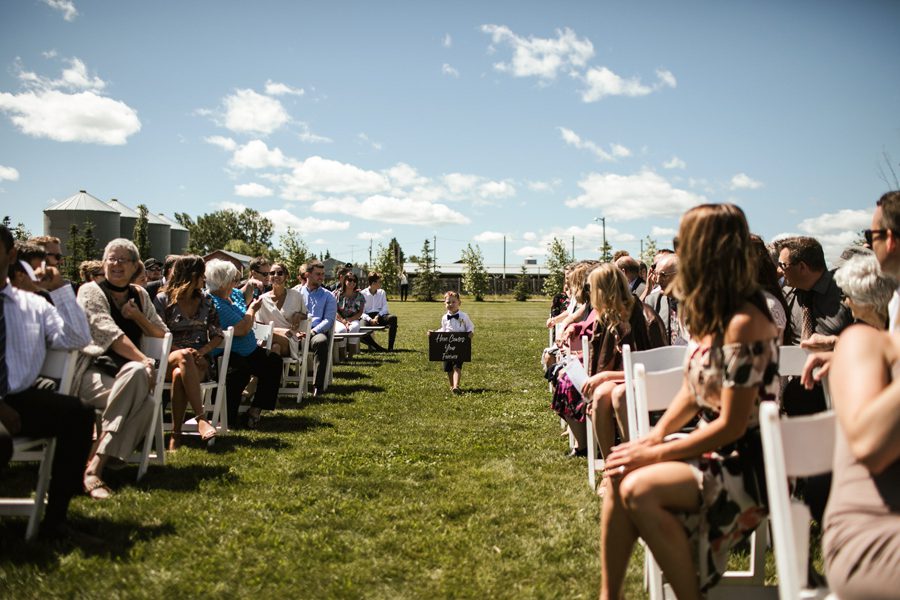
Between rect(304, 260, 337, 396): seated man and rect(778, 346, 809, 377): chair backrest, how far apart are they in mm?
7706

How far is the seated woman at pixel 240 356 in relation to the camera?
25.6 feet

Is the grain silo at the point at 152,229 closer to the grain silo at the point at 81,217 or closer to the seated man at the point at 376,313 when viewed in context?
the grain silo at the point at 81,217

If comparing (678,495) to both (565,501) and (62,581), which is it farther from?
(62,581)

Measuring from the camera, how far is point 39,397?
4.24 meters

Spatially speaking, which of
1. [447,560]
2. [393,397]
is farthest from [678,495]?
[393,397]

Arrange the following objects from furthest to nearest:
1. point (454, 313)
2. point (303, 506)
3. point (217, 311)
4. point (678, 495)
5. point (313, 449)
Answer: point (454, 313)
point (217, 311)
point (313, 449)
point (303, 506)
point (678, 495)

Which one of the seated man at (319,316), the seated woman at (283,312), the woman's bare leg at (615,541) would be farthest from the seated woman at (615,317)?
the seated man at (319,316)

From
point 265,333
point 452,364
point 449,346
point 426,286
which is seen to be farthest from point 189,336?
point 426,286

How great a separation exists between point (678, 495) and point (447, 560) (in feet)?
6.10

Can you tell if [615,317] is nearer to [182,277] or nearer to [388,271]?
[182,277]

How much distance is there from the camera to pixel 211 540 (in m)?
4.39

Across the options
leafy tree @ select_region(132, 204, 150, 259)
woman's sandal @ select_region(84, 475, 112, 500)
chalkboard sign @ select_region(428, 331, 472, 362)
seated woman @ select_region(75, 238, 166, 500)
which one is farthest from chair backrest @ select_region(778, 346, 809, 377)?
leafy tree @ select_region(132, 204, 150, 259)

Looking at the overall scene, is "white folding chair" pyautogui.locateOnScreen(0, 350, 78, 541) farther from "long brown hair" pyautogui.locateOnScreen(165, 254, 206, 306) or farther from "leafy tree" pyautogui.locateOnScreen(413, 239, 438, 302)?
"leafy tree" pyautogui.locateOnScreen(413, 239, 438, 302)

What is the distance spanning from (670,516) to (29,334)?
375 cm
